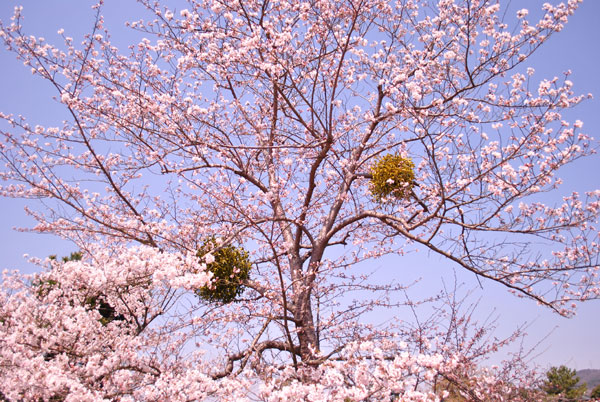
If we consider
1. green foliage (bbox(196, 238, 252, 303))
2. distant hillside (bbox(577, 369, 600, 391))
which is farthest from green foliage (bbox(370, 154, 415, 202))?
distant hillside (bbox(577, 369, 600, 391))

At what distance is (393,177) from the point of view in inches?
225

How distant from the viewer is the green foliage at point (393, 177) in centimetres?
572

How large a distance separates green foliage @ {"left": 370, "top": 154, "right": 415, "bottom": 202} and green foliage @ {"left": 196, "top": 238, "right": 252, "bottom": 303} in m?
2.17

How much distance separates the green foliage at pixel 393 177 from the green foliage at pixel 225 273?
2.17 m

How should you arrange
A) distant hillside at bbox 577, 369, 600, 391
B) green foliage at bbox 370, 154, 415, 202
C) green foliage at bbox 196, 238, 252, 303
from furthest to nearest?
distant hillside at bbox 577, 369, 600, 391 → green foliage at bbox 196, 238, 252, 303 → green foliage at bbox 370, 154, 415, 202

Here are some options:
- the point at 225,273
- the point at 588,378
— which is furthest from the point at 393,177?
the point at 588,378

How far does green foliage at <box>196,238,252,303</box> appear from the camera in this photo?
5.92 m

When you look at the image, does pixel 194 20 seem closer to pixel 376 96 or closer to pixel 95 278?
pixel 376 96

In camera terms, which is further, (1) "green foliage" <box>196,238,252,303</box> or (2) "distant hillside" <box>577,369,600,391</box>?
(2) "distant hillside" <box>577,369,600,391</box>

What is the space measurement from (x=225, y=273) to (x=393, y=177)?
260cm

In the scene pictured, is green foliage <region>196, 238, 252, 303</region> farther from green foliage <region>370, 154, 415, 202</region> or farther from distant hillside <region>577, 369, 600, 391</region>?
distant hillside <region>577, 369, 600, 391</region>

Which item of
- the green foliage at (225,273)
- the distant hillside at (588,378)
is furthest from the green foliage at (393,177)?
the distant hillside at (588,378)

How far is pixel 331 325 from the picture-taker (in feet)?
22.4

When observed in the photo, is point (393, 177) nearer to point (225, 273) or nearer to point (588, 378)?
point (225, 273)
